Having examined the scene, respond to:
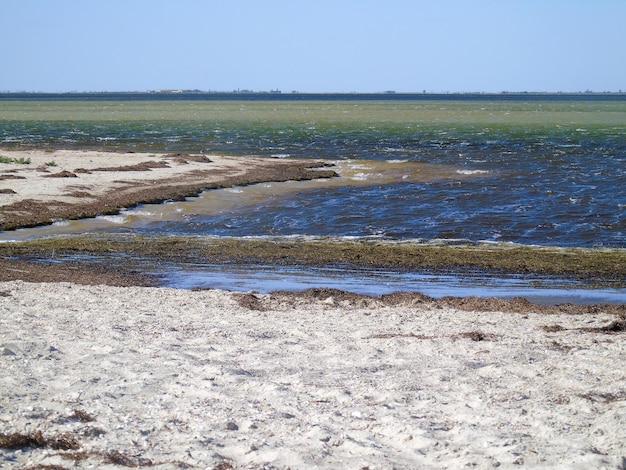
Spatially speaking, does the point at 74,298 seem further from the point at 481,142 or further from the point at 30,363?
the point at 481,142

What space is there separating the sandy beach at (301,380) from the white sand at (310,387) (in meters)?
0.02

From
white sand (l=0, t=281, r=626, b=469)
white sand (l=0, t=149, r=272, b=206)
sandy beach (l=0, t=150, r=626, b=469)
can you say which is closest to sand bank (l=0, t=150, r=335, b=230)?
white sand (l=0, t=149, r=272, b=206)

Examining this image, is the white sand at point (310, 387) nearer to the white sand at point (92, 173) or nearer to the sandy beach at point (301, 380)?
the sandy beach at point (301, 380)

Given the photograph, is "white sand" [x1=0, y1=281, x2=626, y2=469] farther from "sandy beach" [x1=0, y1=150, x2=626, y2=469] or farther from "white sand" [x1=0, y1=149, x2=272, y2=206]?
"white sand" [x1=0, y1=149, x2=272, y2=206]

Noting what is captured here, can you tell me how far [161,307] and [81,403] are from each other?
4.50 m

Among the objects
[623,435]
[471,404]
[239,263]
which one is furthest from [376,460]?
[239,263]

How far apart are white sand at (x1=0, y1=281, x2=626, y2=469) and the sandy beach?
0.08 feet

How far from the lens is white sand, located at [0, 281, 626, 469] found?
6.25 metres

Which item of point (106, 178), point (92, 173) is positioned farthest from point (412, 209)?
point (92, 173)

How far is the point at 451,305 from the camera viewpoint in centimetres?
1236

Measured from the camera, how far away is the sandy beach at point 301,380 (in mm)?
6246

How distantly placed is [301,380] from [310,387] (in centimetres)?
25

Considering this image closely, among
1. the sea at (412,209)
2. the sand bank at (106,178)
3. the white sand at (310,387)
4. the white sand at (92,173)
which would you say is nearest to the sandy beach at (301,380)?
the white sand at (310,387)

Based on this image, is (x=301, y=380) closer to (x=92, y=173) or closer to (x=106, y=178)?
(x=106, y=178)
